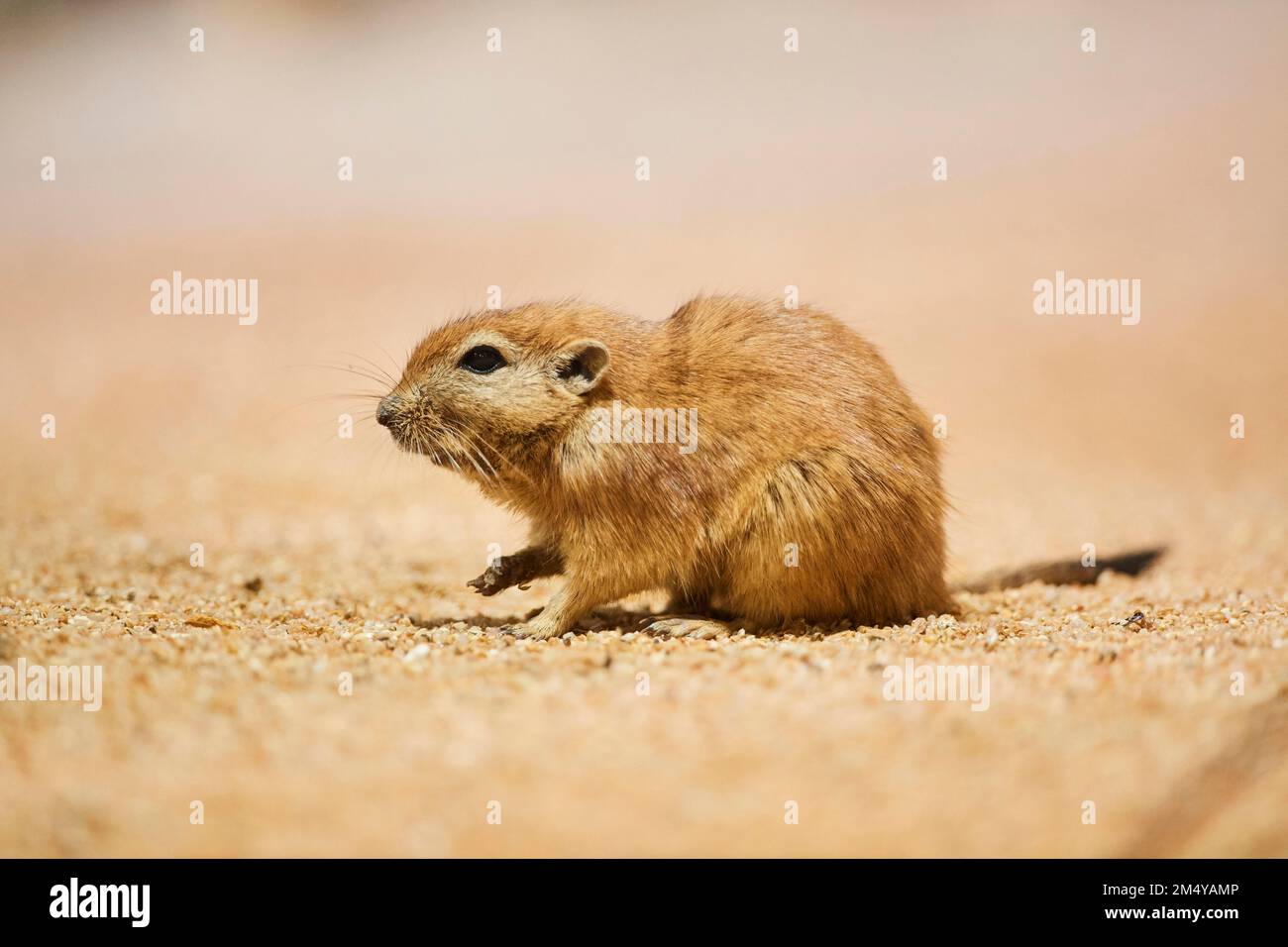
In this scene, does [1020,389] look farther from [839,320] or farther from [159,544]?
[159,544]

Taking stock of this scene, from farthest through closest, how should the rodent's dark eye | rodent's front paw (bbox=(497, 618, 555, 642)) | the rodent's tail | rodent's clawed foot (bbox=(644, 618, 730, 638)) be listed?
1. the rodent's tail
2. the rodent's dark eye
3. rodent's clawed foot (bbox=(644, 618, 730, 638))
4. rodent's front paw (bbox=(497, 618, 555, 642))

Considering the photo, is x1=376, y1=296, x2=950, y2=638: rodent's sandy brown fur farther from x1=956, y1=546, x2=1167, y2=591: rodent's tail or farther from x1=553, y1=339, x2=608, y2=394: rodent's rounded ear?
x1=956, y1=546, x2=1167, y2=591: rodent's tail

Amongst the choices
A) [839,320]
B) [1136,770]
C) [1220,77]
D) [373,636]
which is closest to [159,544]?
[373,636]

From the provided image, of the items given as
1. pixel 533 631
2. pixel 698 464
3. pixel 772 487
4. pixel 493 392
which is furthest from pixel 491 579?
pixel 772 487

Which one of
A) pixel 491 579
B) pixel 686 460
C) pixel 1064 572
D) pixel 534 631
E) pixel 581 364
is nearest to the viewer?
pixel 534 631

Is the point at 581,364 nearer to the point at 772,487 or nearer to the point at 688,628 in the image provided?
the point at 772,487

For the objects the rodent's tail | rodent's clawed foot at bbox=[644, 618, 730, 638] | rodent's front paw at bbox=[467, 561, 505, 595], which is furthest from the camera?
the rodent's tail

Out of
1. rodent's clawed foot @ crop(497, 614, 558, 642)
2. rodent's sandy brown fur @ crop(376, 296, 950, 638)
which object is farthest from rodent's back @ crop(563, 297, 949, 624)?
rodent's clawed foot @ crop(497, 614, 558, 642)

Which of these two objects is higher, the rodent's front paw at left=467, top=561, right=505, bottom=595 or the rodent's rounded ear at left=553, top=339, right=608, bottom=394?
the rodent's rounded ear at left=553, top=339, right=608, bottom=394
